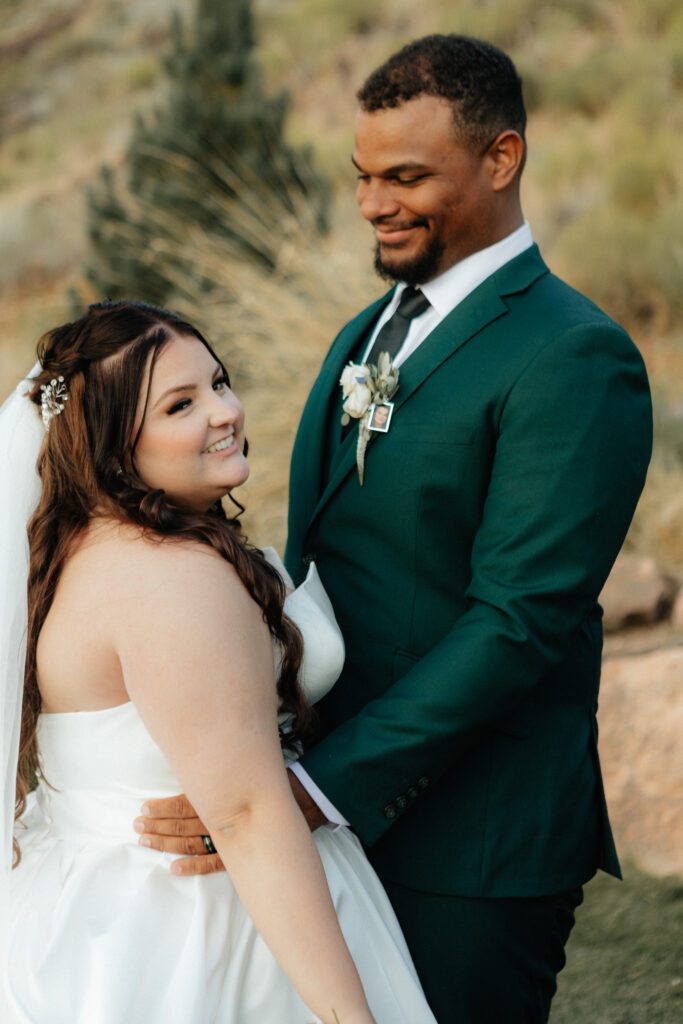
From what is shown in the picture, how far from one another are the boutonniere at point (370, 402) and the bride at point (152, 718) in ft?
0.99

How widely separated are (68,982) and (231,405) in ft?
3.58

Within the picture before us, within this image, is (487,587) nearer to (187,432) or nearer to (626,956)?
(187,432)

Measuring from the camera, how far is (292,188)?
9.26 m

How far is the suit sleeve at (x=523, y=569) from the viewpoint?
203 cm

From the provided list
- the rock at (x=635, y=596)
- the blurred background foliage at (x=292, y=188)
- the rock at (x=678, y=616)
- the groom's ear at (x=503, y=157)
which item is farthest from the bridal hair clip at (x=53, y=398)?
the blurred background foliage at (x=292, y=188)

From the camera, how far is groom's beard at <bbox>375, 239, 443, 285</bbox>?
2412 mm

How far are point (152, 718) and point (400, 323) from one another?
1.24 m

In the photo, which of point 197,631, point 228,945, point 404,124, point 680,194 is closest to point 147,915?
point 228,945

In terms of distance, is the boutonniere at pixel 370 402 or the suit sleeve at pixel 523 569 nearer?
the suit sleeve at pixel 523 569

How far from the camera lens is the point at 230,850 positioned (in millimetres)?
1762

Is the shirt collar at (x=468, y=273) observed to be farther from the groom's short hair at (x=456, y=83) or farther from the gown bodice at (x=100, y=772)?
the gown bodice at (x=100, y=772)

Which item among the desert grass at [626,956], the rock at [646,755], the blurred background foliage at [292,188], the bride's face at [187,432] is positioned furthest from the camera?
the blurred background foliage at [292,188]

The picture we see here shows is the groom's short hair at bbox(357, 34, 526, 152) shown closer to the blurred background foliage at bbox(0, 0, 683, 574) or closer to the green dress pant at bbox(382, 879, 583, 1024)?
the green dress pant at bbox(382, 879, 583, 1024)

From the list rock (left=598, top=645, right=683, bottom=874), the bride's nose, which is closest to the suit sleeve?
the bride's nose
